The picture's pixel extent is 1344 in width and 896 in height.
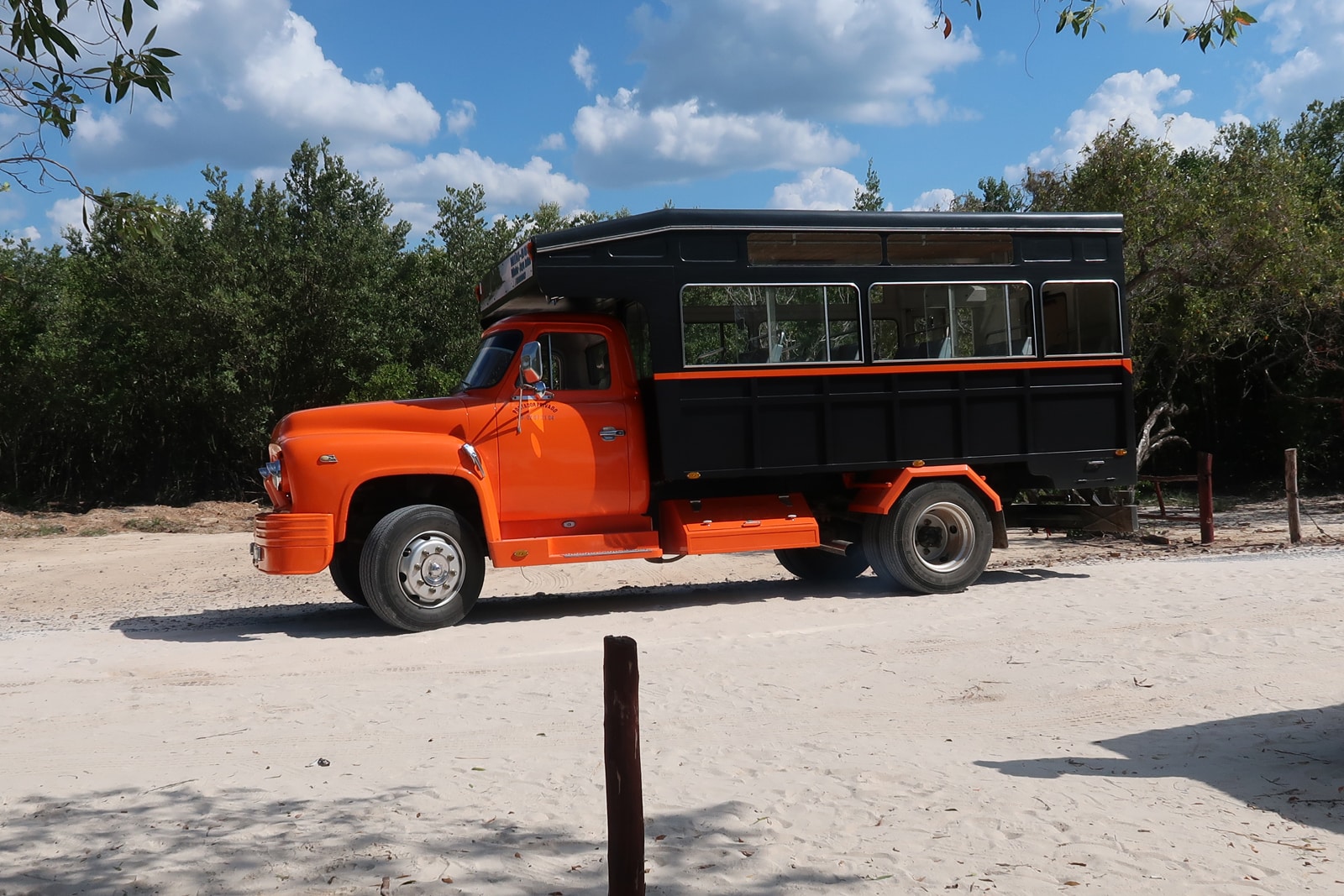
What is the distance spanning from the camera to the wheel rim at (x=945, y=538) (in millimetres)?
11188

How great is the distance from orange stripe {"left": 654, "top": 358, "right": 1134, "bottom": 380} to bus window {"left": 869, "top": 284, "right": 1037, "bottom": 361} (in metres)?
0.10

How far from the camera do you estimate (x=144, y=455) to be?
28.0 m

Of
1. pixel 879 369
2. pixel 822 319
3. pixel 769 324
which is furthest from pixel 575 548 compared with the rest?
pixel 879 369

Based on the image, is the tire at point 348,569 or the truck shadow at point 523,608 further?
the tire at point 348,569

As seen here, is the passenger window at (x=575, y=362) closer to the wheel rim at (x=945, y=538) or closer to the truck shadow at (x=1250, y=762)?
the wheel rim at (x=945, y=538)

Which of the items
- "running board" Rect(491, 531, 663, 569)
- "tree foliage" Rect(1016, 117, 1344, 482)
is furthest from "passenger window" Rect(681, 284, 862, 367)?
"tree foliage" Rect(1016, 117, 1344, 482)

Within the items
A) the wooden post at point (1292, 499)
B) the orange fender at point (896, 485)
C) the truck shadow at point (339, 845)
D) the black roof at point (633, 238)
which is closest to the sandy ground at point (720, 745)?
the truck shadow at point (339, 845)

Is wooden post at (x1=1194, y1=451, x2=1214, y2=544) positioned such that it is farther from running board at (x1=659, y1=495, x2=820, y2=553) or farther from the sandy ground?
running board at (x1=659, y1=495, x2=820, y2=553)

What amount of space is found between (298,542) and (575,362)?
2815 millimetres

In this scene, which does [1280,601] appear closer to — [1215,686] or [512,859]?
[1215,686]

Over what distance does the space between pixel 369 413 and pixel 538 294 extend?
1926 millimetres

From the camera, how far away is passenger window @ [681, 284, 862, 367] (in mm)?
10281

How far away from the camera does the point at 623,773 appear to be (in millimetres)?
3570

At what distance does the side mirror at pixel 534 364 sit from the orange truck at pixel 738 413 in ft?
0.08
